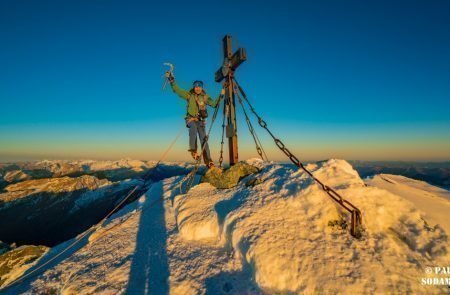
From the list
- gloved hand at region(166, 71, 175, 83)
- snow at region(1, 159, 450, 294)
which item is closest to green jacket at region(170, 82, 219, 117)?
gloved hand at region(166, 71, 175, 83)

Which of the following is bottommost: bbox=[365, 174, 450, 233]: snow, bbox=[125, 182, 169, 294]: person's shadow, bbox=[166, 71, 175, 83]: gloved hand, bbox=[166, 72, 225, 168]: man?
bbox=[125, 182, 169, 294]: person's shadow

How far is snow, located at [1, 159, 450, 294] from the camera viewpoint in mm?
4402

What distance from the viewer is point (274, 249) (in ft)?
16.2

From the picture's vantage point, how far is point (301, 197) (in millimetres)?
6152

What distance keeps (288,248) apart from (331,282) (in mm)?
1002

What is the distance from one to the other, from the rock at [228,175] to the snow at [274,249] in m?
1.26

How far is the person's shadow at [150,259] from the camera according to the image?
5.02 meters

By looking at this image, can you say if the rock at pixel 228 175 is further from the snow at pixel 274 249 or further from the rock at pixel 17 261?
the rock at pixel 17 261

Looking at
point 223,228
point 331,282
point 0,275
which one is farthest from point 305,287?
point 0,275

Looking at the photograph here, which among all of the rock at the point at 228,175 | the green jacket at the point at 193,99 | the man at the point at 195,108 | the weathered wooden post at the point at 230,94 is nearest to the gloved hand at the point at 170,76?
the man at the point at 195,108

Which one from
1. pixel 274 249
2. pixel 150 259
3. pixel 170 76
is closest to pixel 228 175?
pixel 150 259

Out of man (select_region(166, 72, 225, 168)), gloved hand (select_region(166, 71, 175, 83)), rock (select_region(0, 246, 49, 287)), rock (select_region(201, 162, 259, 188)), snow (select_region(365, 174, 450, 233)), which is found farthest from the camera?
man (select_region(166, 72, 225, 168))

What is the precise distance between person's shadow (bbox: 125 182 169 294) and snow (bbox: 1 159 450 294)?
3 cm

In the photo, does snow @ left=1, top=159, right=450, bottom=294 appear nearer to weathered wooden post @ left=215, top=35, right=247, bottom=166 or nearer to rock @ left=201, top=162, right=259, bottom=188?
rock @ left=201, top=162, right=259, bottom=188
